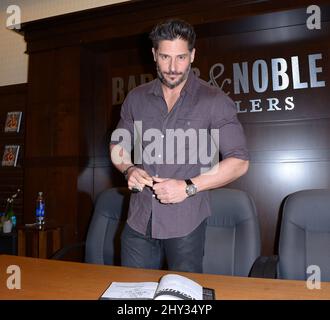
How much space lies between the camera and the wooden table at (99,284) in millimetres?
1014

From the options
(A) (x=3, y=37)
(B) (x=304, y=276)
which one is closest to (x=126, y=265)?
(B) (x=304, y=276)

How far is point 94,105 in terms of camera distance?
3254 millimetres

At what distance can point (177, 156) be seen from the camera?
4.71ft

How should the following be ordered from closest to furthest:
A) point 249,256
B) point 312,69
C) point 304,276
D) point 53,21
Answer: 1. point 304,276
2. point 249,256
3. point 312,69
4. point 53,21

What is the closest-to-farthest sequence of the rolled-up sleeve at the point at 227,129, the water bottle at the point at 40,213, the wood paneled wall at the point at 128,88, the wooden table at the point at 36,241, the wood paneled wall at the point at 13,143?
1. the rolled-up sleeve at the point at 227,129
2. the wood paneled wall at the point at 128,88
3. the wooden table at the point at 36,241
4. the water bottle at the point at 40,213
5. the wood paneled wall at the point at 13,143

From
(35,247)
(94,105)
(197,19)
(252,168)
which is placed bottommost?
(35,247)

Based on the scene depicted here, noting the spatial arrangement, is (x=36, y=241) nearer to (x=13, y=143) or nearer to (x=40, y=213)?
(x=40, y=213)

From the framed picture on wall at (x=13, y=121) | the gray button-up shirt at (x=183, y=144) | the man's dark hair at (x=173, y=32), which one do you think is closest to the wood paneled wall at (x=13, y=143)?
the framed picture on wall at (x=13, y=121)

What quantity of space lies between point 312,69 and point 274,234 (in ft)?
4.34

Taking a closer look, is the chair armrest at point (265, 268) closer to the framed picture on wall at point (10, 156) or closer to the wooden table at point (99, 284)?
the wooden table at point (99, 284)

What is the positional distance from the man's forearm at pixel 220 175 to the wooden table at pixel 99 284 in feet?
1.10

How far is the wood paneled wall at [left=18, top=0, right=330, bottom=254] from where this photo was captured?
2.61 m

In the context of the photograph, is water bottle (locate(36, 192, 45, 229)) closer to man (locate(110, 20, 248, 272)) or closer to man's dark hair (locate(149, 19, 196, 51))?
man (locate(110, 20, 248, 272))

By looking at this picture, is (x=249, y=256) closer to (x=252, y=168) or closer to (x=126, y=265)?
(x=126, y=265)
